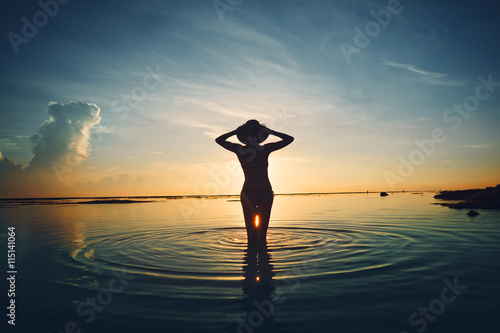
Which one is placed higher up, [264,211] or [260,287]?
[264,211]

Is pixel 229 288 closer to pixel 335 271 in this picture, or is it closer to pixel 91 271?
pixel 335 271

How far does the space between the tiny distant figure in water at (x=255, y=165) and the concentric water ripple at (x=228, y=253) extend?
1067mm

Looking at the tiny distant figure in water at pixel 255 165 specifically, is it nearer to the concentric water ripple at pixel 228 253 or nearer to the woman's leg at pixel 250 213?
the woman's leg at pixel 250 213

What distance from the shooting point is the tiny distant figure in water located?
7805mm

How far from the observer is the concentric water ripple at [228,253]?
6434mm

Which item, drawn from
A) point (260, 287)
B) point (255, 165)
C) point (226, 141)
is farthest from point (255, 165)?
point (260, 287)

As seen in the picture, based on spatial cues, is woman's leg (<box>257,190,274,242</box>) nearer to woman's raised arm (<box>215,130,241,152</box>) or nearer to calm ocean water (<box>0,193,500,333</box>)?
calm ocean water (<box>0,193,500,333</box>)

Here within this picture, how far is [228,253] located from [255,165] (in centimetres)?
267

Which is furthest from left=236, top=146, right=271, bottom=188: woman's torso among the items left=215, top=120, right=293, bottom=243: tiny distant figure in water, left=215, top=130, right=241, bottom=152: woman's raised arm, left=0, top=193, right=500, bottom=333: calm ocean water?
left=0, top=193, right=500, bottom=333: calm ocean water

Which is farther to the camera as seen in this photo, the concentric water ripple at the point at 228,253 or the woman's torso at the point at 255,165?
the woman's torso at the point at 255,165

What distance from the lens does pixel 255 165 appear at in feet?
26.0

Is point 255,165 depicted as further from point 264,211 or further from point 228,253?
point 228,253

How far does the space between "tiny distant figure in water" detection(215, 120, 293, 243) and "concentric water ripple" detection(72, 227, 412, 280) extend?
107 centimetres

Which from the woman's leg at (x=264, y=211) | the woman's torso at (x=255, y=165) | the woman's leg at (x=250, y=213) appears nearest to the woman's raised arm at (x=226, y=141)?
the woman's torso at (x=255, y=165)
